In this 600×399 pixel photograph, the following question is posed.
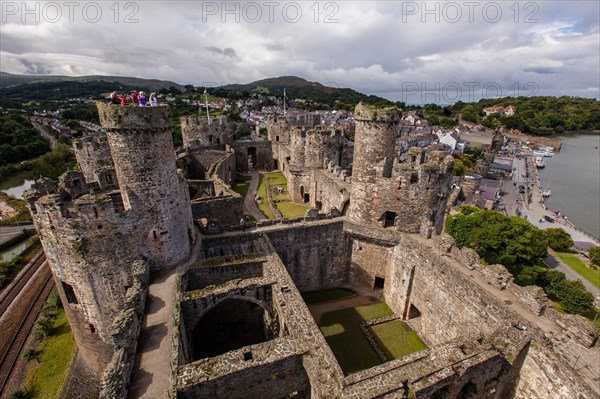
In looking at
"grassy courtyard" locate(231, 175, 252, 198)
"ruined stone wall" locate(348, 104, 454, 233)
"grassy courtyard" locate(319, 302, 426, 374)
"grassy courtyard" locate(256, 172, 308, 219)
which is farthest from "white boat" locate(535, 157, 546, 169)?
"grassy courtyard" locate(319, 302, 426, 374)

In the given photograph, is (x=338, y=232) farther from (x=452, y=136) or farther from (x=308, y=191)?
(x=452, y=136)

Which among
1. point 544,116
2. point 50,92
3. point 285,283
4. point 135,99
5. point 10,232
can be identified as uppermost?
point 135,99

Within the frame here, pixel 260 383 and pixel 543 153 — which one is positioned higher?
pixel 260 383

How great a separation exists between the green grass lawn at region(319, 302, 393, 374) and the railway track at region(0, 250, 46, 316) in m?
23.5

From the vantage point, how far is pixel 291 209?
3144 centimetres

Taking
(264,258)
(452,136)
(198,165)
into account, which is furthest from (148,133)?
(452,136)

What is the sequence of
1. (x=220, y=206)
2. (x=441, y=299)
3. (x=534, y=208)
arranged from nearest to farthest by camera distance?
(x=441, y=299), (x=220, y=206), (x=534, y=208)

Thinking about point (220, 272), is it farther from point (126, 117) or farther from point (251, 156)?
point (251, 156)

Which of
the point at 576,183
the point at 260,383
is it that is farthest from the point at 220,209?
the point at 576,183

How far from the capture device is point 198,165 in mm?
37000

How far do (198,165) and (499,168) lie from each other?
70.6 m

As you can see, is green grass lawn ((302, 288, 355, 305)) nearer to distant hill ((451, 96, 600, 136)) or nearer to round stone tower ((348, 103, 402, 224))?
round stone tower ((348, 103, 402, 224))

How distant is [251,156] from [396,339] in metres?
36.4

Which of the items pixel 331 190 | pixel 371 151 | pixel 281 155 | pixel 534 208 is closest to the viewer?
pixel 371 151
